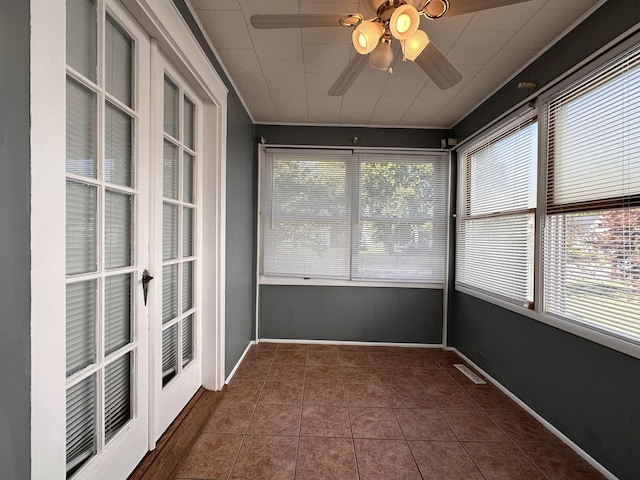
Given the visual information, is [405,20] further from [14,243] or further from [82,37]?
[14,243]

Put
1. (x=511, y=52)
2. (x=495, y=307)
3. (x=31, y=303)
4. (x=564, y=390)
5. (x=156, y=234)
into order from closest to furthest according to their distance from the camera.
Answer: (x=31, y=303) < (x=156, y=234) < (x=564, y=390) < (x=511, y=52) < (x=495, y=307)

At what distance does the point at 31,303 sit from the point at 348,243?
2.87 m

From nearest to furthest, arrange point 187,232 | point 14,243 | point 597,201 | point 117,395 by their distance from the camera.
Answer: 1. point 14,243
2. point 117,395
3. point 597,201
4. point 187,232

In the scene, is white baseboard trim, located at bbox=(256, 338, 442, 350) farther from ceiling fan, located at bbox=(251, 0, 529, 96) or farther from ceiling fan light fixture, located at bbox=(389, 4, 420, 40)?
ceiling fan light fixture, located at bbox=(389, 4, 420, 40)

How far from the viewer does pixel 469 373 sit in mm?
2766

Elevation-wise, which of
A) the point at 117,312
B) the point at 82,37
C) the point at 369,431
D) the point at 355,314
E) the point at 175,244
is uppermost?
the point at 82,37

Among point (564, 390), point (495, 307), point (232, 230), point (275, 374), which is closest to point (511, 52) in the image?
point (495, 307)

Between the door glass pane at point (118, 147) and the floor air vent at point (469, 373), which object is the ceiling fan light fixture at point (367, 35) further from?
the floor air vent at point (469, 373)

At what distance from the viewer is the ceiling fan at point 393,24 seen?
124 cm

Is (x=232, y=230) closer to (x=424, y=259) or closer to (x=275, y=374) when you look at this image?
(x=275, y=374)

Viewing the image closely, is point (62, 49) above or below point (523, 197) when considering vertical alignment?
above

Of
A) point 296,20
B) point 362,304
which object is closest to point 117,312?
point 296,20

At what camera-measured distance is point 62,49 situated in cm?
88

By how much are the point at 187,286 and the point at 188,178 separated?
0.74m
